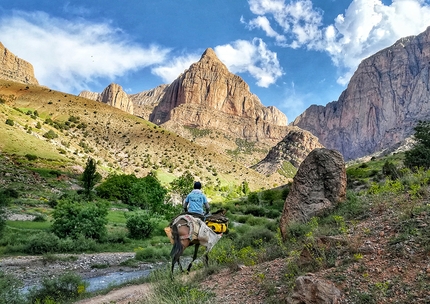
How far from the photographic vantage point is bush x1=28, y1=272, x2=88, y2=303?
12.6 m

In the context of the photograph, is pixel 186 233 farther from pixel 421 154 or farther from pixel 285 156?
pixel 285 156

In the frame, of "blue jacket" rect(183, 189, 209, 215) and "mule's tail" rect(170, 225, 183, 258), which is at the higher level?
"blue jacket" rect(183, 189, 209, 215)

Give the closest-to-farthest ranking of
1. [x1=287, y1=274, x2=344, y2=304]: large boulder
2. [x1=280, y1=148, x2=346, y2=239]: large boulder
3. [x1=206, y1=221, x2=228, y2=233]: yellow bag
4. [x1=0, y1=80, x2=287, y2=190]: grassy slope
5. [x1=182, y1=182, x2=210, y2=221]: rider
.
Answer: [x1=287, y1=274, x2=344, y2=304]: large boulder, [x1=182, y1=182, x2=210, y2=221]: rider, [x1=206, y1=221, x2=228, y2=233]: yellow bag, [x1=280, y1=148, x2=346, y2=239]: large boulder, [x1=0, y1=80, x2=287, y2=190]: grassy slope

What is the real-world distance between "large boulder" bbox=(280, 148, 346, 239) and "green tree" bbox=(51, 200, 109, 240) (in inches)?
843

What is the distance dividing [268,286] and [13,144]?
209 ft

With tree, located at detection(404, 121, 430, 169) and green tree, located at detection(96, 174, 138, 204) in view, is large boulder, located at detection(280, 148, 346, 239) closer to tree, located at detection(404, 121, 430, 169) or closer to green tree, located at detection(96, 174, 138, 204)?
tree, located at detection(404, 121, 430, 169)

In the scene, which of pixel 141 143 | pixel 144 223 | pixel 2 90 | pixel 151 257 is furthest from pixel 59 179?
pixel 2 90

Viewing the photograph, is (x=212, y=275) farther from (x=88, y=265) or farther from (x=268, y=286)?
(x=88, y=265)

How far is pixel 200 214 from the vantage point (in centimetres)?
945

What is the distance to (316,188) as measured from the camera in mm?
12578

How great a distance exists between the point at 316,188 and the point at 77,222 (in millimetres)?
23082

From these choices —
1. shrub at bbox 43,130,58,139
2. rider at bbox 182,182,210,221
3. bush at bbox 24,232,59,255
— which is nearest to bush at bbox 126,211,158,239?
bush at bbox 24,232,59,255

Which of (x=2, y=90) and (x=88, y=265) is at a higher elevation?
(x=2, y=90)

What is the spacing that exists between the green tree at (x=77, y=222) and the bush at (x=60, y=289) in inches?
578
